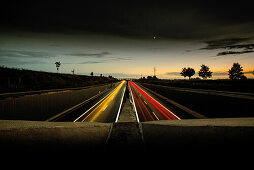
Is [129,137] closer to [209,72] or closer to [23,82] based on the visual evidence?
[23,82]

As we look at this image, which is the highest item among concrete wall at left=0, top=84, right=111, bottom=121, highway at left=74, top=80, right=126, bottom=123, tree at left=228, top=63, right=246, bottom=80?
tree at left=228, top=63, right=246, bottom=80

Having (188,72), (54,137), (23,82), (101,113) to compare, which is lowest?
(101,113)

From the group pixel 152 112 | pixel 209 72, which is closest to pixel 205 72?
pixel 209 72

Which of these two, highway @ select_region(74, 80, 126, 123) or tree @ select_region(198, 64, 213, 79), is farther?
tree @ select_region(198, 64, 213, 79)

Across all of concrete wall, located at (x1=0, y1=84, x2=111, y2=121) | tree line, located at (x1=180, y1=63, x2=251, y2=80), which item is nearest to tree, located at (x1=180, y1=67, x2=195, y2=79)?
tree line, located at (x1=180, y1=63, x2=251, y2=80)

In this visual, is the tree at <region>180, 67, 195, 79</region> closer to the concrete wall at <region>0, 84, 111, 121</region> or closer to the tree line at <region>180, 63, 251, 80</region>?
the tree line at <region>180, 63, 251, 80</region>

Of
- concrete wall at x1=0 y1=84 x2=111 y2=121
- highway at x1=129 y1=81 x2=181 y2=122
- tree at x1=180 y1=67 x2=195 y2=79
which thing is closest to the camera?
concrete wall at x1=0 y1=84 x2=111 y2=121

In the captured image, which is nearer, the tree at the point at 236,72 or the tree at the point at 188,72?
the tree at the point at 236,72

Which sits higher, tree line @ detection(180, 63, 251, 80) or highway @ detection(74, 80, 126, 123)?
tree line @ detection(180, 63, 251, 80)

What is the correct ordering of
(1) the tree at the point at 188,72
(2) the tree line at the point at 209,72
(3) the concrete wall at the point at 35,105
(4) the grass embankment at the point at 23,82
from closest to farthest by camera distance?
1. (3) the concrete wall at the point at 35,105
2. (4) the grass embankment at the point at 23,82
3. (2) the tree line at the point at 209,72
4. (1) the tree at the point at 188,72

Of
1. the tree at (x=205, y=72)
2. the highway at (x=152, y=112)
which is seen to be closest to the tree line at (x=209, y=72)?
the tree at (x=205, y=72)

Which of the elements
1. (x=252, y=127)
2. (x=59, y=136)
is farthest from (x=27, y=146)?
(x=252, y=127)

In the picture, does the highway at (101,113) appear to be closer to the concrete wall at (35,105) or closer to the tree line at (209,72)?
the concrete wall at (35,105)

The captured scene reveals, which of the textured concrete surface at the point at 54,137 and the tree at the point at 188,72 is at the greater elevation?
the tree at the point at 188,72
